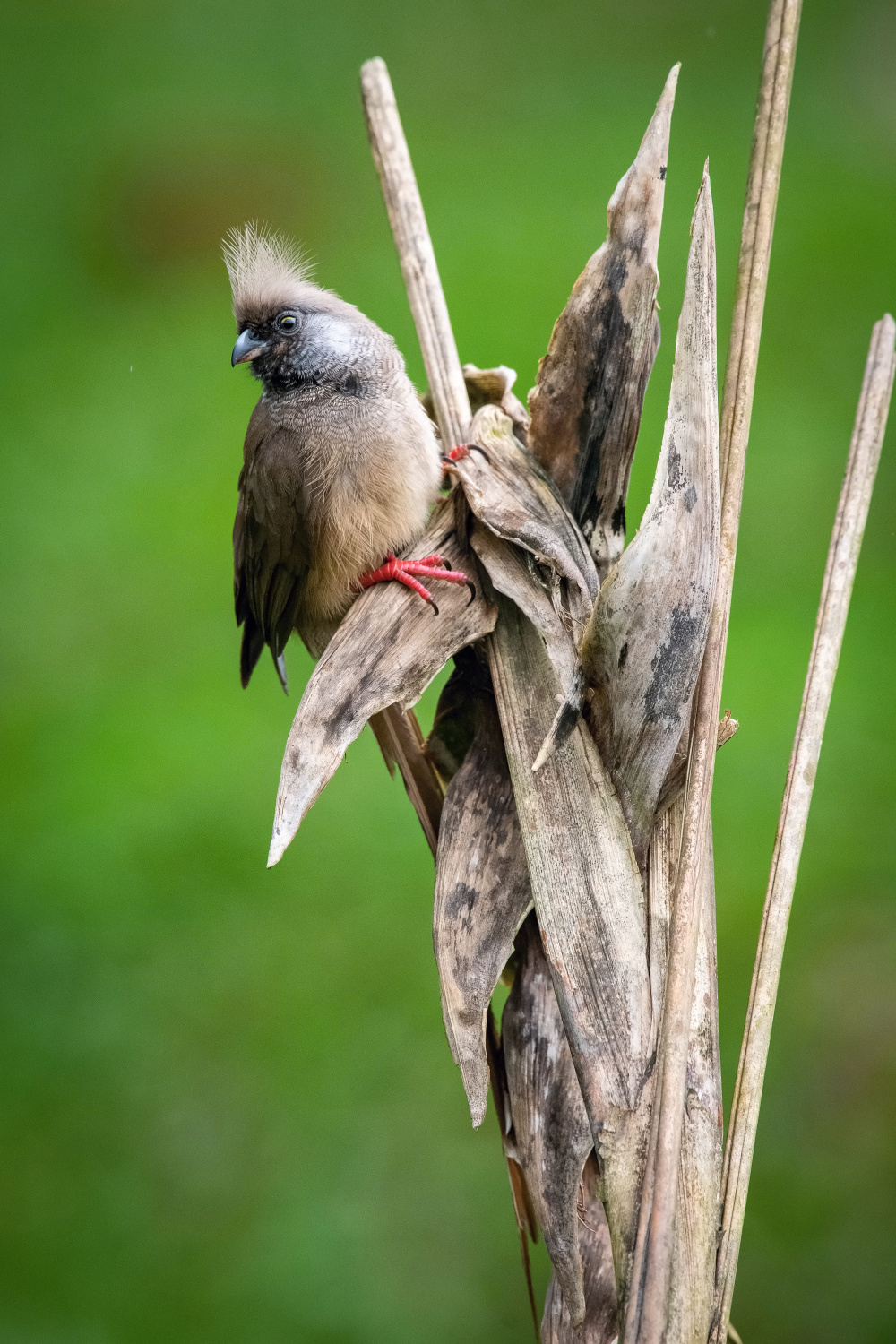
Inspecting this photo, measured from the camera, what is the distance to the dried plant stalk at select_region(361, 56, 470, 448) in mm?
1264

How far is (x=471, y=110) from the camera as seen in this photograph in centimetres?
328

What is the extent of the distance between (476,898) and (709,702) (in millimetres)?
280

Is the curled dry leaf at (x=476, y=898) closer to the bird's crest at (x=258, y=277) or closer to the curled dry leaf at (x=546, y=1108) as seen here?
the curled dry leaf at (x=546, y=1108)

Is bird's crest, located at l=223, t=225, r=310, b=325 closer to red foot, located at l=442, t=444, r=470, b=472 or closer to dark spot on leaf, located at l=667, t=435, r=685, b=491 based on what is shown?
red foot, located at l=442, t=444, r=470, b=472

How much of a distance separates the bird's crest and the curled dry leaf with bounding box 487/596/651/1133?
935 millimetres

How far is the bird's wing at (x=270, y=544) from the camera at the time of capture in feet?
5.44

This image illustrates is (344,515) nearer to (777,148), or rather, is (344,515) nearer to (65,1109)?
(777,148)

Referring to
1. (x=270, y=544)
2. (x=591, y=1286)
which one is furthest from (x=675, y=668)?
(x=270, y=544)

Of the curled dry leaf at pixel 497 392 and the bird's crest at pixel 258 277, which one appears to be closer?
the curled dry leaf at pixel 497 392

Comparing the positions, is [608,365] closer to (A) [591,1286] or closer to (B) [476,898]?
(B) [476,898]

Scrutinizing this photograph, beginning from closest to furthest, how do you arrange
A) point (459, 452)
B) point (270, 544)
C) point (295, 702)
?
point (459, 452) → point (270, 544) → point (295, 702)

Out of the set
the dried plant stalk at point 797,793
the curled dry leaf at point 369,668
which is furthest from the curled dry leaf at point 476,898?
the dried plant stalk at point 797,793

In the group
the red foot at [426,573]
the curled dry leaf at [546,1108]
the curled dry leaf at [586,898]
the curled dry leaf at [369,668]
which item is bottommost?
the curled dry leaf at [546,1108]

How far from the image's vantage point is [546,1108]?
992 millimetres
